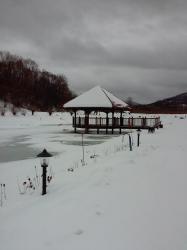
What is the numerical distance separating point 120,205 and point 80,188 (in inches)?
54.7

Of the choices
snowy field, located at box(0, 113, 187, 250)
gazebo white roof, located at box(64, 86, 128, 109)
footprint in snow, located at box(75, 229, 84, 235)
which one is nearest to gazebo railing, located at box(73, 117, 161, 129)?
gazebo white roof, located at box(64, 86, 128, 109)

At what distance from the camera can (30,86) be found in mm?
99312

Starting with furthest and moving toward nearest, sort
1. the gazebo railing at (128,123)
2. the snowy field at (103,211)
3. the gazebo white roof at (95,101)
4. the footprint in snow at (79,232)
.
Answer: the gazebo railing at (128,123), the gazebo white roof at (95,101), the footprint in snow at (79,232), the snowy field at (103,211)

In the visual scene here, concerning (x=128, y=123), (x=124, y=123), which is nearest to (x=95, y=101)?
(x=128, y=123)

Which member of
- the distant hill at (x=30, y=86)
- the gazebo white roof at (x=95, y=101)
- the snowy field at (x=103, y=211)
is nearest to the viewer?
the snowy field at (x=103, y=211)

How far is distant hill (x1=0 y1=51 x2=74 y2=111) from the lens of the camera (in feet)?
291

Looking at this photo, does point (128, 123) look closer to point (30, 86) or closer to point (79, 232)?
point (79, 232)

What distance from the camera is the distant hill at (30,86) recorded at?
88812 millimetres

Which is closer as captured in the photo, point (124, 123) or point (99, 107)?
point (99, 107)

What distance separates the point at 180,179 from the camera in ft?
25.4

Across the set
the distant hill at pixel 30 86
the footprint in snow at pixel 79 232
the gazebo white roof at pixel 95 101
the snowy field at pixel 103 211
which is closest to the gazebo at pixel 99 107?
the gazebo white roof at pixel 95 101

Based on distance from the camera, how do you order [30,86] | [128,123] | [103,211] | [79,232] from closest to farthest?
[79,232] < [103,211] < [128,123] < [30,86]

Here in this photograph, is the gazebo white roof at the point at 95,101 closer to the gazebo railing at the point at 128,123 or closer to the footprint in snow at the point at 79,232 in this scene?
the gazebo railing at the point at 128,123

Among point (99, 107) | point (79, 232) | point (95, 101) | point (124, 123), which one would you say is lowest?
point (79, 232)
